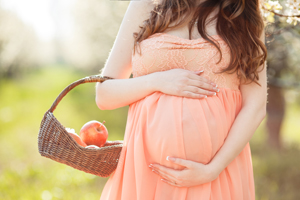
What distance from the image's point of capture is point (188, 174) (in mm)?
1501

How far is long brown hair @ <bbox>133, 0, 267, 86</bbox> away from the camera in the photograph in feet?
5.65

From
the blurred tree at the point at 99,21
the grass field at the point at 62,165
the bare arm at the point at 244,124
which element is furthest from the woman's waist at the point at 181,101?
the blurred tree at the point at 99,21

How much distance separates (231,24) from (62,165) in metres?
4.28

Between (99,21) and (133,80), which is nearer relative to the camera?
(133,80)

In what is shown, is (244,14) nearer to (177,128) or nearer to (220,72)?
(220,72)

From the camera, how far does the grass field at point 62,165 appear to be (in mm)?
3895

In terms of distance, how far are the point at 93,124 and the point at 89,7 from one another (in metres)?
8.80

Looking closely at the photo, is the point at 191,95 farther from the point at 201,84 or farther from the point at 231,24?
the point at 231,24

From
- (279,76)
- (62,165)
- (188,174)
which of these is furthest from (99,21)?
(188,174)

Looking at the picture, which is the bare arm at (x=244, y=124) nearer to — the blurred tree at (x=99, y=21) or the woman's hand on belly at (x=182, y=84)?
the woman's hand on belly at (x=182, y=84)

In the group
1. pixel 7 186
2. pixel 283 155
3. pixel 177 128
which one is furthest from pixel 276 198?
pixel 7 186

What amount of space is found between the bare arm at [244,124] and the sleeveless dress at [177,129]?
39mm

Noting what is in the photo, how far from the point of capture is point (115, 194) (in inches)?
64.3

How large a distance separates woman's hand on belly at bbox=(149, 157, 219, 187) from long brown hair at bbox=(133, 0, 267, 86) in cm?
56
